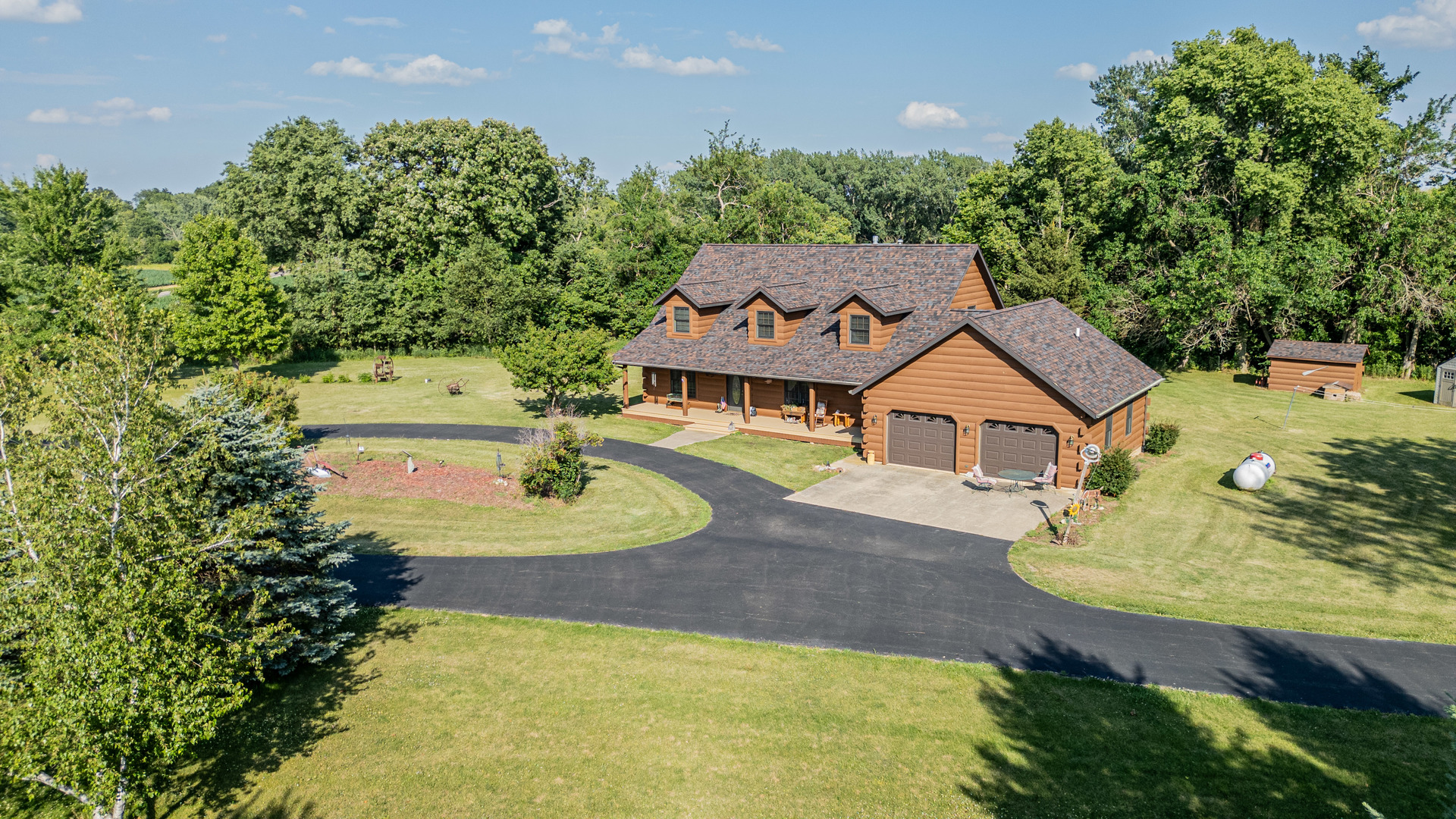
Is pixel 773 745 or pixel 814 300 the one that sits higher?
pixel 814 300

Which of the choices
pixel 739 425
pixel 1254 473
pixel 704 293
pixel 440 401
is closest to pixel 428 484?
pixel 739 425

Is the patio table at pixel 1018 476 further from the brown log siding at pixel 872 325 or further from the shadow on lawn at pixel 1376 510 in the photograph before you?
the brown log siding at pixel 872 325

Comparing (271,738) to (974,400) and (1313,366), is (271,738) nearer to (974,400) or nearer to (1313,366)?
(974,400)

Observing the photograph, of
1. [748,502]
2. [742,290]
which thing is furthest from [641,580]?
[742,290]

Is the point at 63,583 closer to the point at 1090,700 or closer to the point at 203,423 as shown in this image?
the point at 203,423

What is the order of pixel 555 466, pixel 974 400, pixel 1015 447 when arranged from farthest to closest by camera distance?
pixel 974 400 → pixel 1015 447 → pixel 555 466

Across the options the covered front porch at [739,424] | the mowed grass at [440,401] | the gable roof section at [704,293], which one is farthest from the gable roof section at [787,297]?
the mowed grass at [440,401]

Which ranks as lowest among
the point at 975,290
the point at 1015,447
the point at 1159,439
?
the point at 1159,439

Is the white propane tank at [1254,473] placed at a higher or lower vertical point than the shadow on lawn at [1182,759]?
higher
